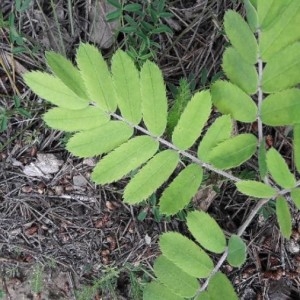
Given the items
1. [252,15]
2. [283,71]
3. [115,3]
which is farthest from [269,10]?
[115,3]

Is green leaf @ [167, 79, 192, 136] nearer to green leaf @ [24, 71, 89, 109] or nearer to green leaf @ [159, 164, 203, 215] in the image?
green leaf @ [159, 164, 203, 215]

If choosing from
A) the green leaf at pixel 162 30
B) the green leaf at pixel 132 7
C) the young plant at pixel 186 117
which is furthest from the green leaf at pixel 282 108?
the green leaf at pixel 132 7

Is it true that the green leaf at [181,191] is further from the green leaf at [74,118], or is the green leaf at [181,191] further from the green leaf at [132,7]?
the green leaf at [132,7]

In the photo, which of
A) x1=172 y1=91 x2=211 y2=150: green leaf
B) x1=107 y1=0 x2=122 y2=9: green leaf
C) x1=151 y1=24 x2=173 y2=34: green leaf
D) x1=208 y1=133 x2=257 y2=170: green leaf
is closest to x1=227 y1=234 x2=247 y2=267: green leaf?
x1=208 y1=133 x2=257 y2=170: green leaf

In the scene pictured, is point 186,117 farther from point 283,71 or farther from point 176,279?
point 176,279

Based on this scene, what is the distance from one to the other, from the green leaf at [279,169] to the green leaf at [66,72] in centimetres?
60

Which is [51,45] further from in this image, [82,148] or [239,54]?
[239,54]

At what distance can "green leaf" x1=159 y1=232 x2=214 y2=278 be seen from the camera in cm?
159

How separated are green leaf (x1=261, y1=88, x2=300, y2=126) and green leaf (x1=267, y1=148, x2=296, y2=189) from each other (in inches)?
3.9

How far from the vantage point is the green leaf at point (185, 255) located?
1.59 meters

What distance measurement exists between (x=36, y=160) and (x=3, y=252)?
50 centimetres

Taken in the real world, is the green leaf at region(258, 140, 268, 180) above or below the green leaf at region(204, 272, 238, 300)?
above

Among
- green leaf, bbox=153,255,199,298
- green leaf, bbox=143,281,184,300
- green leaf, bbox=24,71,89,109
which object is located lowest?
green leaf, bbox=143,281,184,300

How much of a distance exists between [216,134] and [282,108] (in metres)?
0.22
